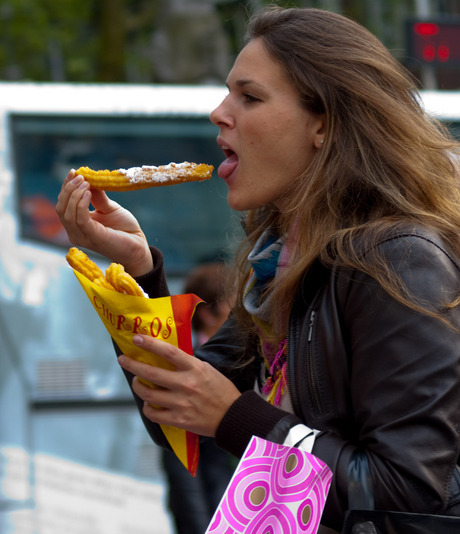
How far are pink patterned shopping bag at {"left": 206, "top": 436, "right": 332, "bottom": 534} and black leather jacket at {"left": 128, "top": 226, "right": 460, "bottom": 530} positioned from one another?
0.04 metres

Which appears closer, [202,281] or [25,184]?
[202,281]

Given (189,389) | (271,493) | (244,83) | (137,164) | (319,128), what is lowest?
(137,164)

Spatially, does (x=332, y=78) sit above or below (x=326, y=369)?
above

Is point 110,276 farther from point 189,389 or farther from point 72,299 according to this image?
point 72,299

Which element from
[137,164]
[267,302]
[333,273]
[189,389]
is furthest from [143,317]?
[137,164]

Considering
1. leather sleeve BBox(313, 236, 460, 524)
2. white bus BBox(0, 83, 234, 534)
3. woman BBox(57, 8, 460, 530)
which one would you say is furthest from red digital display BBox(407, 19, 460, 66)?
leather sleeve BBox(313, 236, 460, 524)

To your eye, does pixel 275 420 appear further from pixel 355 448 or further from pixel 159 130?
pixel 159 130

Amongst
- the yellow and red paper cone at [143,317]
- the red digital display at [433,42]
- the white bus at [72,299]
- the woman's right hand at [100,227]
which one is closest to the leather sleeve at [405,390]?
the yellow and red paper cone at [143,317]

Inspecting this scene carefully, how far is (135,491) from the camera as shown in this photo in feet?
18.2

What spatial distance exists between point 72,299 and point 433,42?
3137 mm

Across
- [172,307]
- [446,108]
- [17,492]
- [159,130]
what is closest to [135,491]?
[17,492]

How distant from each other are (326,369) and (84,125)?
418cm

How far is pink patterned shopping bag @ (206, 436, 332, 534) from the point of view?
5.46 ft

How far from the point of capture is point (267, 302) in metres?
2.00
